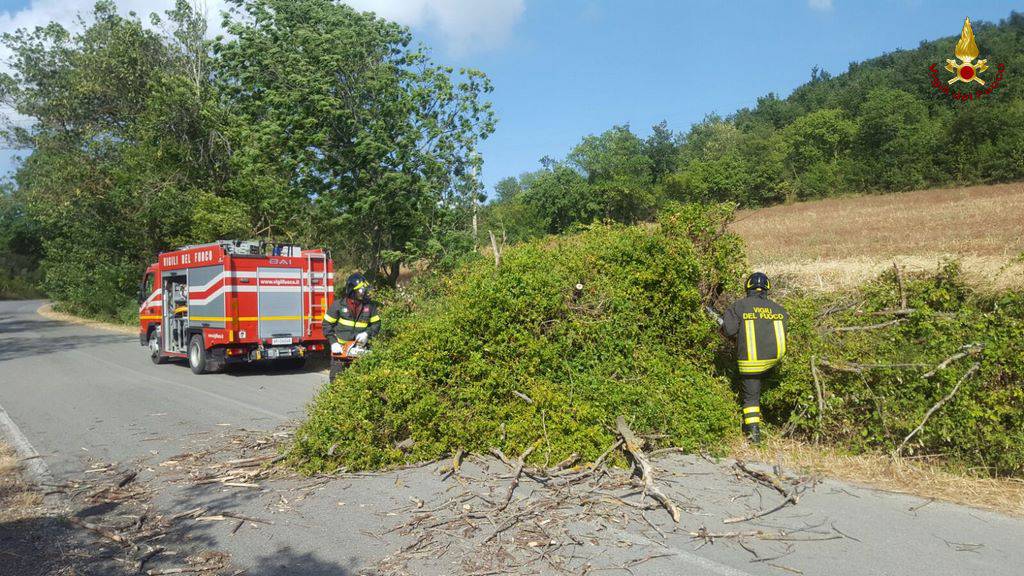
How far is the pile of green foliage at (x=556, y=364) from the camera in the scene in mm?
6504

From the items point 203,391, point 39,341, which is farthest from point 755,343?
point 39,341

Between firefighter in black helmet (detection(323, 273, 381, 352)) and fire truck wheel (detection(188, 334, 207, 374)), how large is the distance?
543 cm

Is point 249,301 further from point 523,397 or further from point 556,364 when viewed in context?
point 523,397

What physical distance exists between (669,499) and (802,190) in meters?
45.8

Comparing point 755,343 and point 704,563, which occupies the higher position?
point 755,343

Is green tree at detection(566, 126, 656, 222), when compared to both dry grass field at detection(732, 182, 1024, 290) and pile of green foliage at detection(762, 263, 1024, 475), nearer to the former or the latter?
dry grass field at detection(732, 182, 1024, 290)

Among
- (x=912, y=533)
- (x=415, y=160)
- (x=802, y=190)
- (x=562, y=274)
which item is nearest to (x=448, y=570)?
(x=912, y=533)

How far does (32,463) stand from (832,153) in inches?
2502

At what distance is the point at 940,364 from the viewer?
5.87 meters

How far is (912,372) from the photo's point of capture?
6.00 m

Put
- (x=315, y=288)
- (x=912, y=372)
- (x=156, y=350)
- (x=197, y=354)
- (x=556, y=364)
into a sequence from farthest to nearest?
(x=156, y=350), (x=315, y=288), (x=197, y=354), (x=556, y=364), (x=912, y=372)

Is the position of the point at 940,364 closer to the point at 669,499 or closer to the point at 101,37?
the point at 669,499

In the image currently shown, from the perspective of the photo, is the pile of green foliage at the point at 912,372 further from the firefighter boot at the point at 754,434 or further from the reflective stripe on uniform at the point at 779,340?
the firefighter boot at the point at 754,434

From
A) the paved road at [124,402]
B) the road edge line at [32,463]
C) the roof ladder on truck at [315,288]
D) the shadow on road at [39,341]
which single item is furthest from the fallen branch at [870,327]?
the shadow on road at [39,341]
